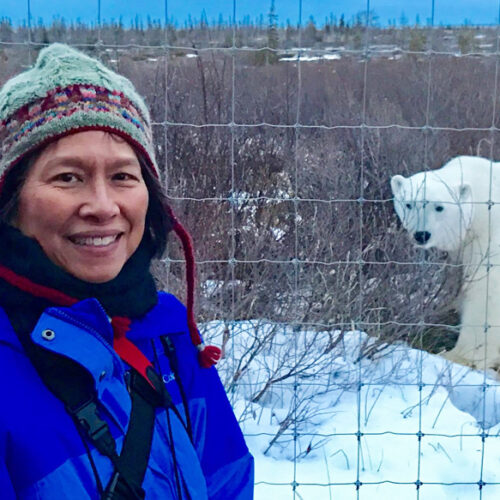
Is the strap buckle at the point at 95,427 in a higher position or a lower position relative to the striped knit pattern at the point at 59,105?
lower

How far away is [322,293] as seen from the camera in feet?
11.3

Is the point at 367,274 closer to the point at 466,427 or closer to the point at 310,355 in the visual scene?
the point at 310,355

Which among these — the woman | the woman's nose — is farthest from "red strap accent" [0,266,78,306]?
the woman's nose

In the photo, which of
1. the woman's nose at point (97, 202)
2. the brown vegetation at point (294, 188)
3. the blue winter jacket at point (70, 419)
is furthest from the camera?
the brown vegetation at point (294, 188)

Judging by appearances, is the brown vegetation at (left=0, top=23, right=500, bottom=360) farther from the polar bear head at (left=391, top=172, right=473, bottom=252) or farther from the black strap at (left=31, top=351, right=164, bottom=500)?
the black strap at (left=31, top=351, right=164, bottom=500)

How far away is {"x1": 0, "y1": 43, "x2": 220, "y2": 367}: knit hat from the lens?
1.05m

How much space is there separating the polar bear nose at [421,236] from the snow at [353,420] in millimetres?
627

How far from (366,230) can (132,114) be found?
3193 millimetres


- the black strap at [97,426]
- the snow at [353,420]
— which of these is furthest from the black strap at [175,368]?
the snow at [353,420]

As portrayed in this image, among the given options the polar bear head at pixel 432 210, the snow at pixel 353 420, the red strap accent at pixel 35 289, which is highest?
the red strap accent at pixel 35 289

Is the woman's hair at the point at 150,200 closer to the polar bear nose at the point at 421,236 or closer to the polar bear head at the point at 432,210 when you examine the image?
the polar bear head at the point at 432,210

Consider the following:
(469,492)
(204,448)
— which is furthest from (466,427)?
(204,448)

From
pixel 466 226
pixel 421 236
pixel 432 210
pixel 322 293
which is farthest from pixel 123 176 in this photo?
pixel 466 226

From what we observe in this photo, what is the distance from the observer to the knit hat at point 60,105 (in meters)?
1.05
